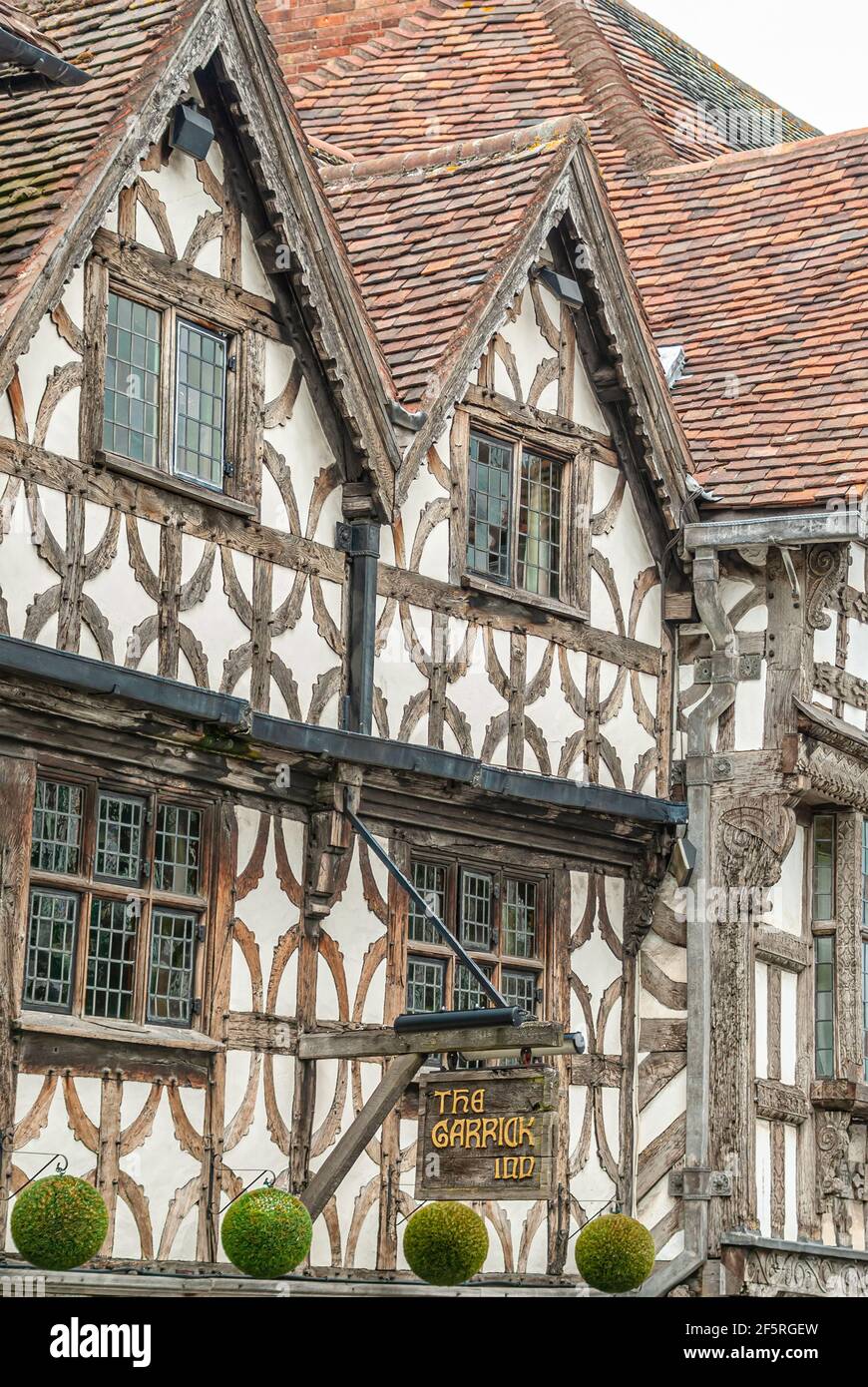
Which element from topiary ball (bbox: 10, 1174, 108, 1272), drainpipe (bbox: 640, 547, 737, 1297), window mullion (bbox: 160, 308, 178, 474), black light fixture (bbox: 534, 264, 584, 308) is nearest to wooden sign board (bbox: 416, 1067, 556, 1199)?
topiary ball (bbox: 10, 1174, 108, 1272)

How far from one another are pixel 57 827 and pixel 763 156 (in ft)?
31.3

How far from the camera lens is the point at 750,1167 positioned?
15547 millimetres

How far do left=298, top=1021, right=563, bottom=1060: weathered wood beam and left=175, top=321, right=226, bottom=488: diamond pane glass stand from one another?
3.03 meters

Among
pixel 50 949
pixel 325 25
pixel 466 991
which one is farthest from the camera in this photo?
pixel 325 25

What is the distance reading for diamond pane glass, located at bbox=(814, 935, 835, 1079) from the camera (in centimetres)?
1658

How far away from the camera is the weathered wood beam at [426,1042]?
12.5m

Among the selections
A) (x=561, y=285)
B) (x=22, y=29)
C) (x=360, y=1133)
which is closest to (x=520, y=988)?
(x=360, y=1133)

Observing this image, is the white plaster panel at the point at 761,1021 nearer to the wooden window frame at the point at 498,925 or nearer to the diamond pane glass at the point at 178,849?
the wooden window frame at the point at 498,925

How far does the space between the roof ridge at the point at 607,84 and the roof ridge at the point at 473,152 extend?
149 inches

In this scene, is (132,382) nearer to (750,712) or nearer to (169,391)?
(169,391)

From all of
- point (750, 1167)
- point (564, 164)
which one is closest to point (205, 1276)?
point (750, 1167)

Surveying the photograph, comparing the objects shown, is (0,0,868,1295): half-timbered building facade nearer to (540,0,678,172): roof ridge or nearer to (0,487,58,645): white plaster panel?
(0,487,58,645): white plaster panel

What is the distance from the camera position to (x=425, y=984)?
14.7 m
